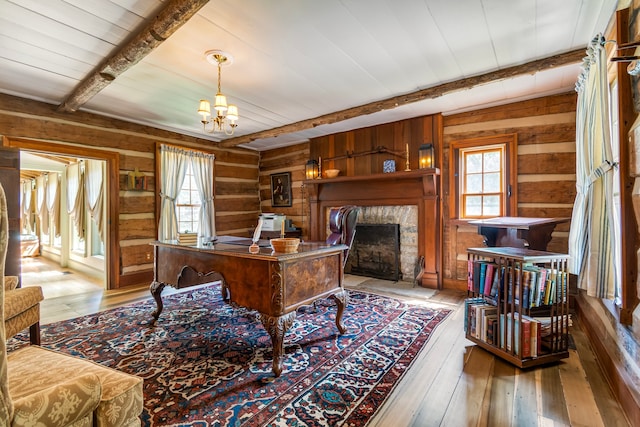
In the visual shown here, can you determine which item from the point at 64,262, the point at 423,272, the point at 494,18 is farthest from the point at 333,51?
the point at 64,262

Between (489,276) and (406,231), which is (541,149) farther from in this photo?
(489,276)

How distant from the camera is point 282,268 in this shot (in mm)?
1836

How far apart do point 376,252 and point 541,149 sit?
8.46 feet

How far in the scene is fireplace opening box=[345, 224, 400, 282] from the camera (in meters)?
4.41

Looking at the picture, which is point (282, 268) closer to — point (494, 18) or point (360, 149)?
point (494, 18)

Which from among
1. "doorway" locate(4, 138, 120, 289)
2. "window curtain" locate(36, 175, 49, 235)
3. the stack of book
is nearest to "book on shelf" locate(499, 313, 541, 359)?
the stack of book

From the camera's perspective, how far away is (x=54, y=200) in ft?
21.1

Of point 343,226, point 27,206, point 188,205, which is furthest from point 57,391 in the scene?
point 27,206

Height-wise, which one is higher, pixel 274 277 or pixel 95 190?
pixel 95 190

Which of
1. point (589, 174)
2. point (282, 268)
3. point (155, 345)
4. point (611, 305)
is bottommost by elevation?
point (155, 345)

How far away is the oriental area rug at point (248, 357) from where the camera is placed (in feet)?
5.14

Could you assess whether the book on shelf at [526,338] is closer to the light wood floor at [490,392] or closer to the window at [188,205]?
the light wood floor at [490,392]

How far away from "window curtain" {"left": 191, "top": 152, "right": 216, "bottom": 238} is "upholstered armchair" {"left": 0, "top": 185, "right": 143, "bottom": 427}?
4070 mm

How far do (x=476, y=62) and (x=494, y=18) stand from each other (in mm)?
672
